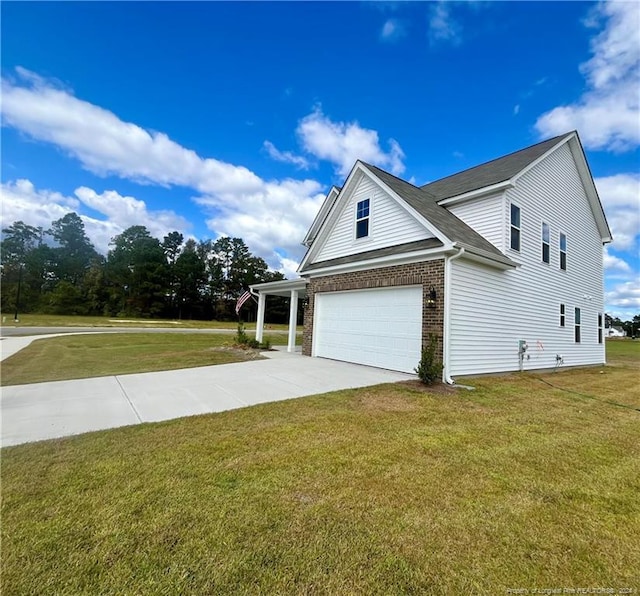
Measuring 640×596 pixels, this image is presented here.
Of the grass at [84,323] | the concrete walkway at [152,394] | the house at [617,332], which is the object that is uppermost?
the house at [617,332]

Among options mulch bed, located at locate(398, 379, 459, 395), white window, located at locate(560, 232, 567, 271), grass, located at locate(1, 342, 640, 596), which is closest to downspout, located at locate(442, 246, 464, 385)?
mulch bed, located at locate(398, 379, 459, 395)

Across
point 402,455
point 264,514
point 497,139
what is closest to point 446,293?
→ point 402,455

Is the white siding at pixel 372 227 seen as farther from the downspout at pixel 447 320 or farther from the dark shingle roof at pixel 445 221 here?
the downspout at pixel 447 320

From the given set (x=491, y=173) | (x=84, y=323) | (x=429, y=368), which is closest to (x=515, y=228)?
(x=491, y=173)

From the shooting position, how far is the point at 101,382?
22.3 feet

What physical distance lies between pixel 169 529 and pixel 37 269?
63874 mm

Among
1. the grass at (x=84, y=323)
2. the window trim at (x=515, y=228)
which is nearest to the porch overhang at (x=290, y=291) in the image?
the window trim at (x=515, y=228)

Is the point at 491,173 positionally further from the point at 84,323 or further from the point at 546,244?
the point at 84,323

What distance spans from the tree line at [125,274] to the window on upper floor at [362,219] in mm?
45037

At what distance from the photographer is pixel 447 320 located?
765 centimetres

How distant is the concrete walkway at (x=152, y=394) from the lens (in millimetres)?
4438

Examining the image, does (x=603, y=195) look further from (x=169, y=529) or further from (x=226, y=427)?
(x=169, y=529)

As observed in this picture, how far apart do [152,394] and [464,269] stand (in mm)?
7449

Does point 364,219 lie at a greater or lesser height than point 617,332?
greater
